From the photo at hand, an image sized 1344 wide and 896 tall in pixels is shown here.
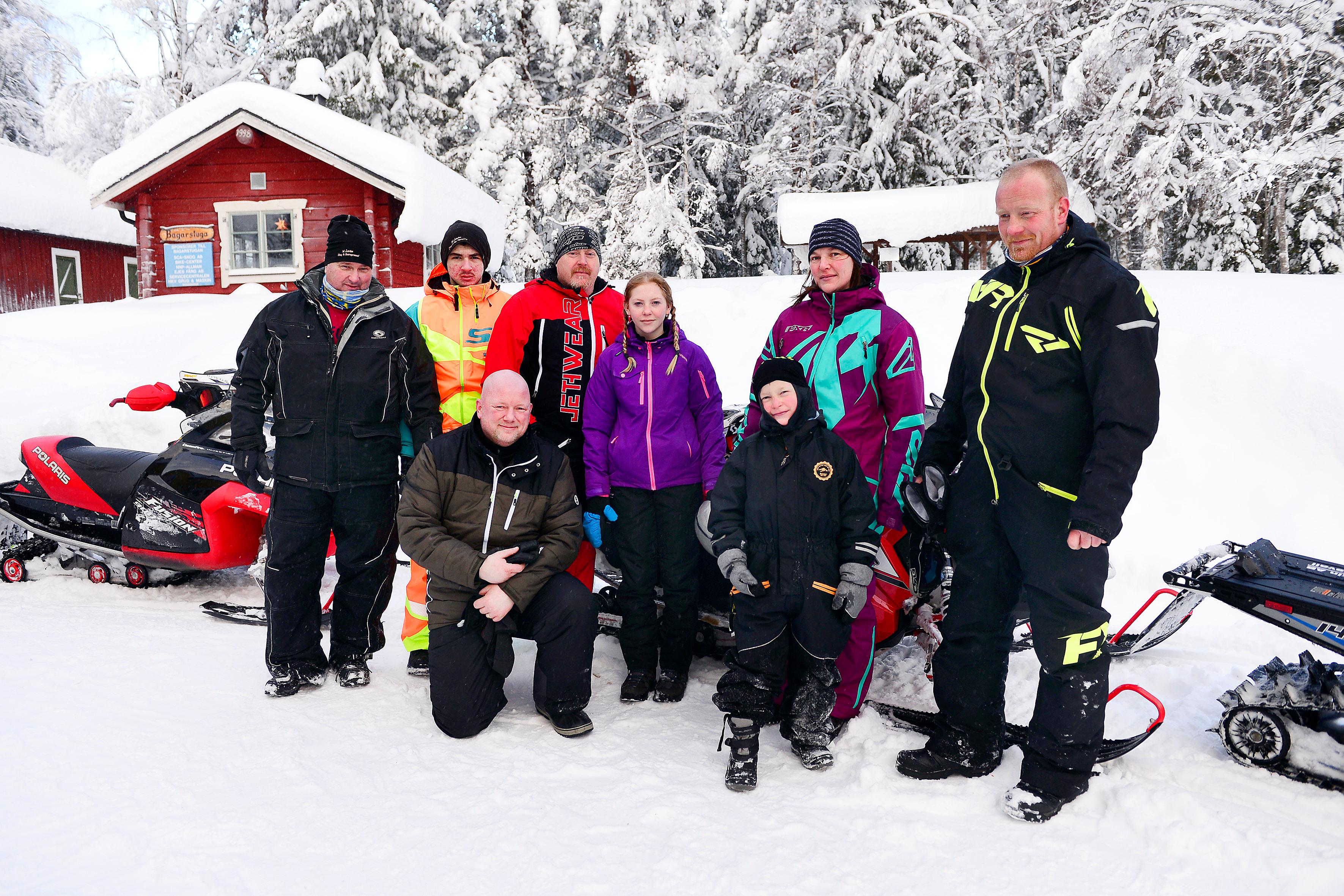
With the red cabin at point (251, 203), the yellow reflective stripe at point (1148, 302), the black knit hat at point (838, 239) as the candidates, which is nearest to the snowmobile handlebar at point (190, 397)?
the black knit hat at point (838, 239)

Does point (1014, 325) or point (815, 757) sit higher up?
point (1014, 325)

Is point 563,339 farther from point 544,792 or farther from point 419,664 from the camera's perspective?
point 544,792

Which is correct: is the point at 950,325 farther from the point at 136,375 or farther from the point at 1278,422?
the point at 136,375

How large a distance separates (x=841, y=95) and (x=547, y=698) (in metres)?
16.4

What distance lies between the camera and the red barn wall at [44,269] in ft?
54.9

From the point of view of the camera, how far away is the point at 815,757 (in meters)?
2.73

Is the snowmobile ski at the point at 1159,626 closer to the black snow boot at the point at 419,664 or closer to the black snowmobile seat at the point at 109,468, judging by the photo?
the black snow boot at the point at 419,664

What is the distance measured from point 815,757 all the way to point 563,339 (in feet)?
6.49

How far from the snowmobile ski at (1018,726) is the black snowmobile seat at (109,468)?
415cm

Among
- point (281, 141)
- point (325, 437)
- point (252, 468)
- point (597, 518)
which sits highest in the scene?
point (281, 141)

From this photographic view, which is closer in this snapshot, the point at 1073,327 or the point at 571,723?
the point at 1073,327

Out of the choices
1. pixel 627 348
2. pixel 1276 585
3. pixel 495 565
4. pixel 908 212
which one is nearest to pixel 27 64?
pixel 908 212

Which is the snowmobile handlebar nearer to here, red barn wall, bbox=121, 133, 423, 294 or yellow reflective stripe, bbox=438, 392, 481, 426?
yellow reflective stripe, bbox=438, 392, 481, 426

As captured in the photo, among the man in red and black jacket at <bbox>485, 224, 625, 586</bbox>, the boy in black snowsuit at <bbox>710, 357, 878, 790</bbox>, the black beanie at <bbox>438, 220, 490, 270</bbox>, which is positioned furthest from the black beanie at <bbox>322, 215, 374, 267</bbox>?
the boy in black snowsuit at <bbox>710, 357, 878, 790</bbox>
